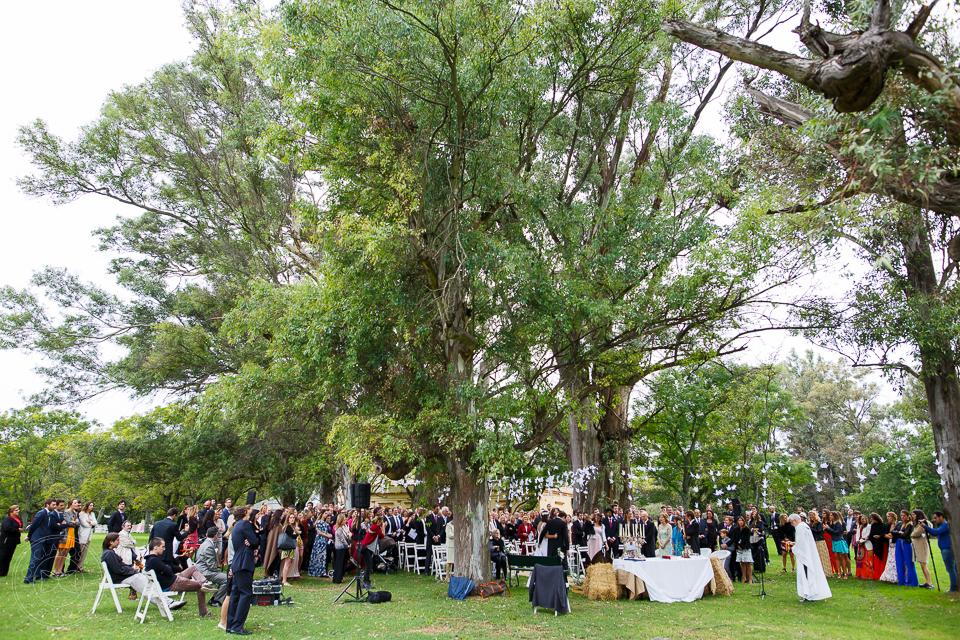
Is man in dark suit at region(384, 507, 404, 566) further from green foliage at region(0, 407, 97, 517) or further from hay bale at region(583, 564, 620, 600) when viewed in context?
green foliage at region(0, 407, 97, 517)

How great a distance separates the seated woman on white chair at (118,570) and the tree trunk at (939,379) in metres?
14.1

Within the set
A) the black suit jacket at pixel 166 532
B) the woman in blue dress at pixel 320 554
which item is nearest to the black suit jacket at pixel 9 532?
the black suit jacket at pixel 166 532

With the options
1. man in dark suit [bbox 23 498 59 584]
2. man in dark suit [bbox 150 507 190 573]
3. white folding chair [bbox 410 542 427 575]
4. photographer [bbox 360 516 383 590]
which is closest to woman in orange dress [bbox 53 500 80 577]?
man in dark suit [bbox 23 498 59 584]

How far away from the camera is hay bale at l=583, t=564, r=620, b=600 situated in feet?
36.0

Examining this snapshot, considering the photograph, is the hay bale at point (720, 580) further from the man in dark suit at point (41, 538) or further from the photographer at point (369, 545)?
the man in dark suit at point (41, 538)

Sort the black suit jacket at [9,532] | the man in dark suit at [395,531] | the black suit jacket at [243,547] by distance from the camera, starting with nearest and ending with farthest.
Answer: the black suit jacket at [243,547] → the black suit jacket at [9,532] → the man in dark suit at [395,531]

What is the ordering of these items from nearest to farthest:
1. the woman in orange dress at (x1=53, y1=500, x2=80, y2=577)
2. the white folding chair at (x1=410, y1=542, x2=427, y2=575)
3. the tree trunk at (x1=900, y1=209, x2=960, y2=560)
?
the tree trunk at (x1=900, y1=209, x2=960, y2=560) → the woman in orange dress at (x1=53, y1=500, x2=80, y2=577) → the white folding chair at (x1=410, y1=542, x2=427, y2=575)

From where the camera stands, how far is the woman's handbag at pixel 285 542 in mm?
12323

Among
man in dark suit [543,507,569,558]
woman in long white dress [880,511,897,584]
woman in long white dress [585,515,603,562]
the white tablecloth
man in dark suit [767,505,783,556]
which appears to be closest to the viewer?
the white tablecloth

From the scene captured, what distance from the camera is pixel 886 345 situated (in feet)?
36.7

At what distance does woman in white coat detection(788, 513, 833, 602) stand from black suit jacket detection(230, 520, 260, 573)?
9.35 meters

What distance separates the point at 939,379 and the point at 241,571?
13.7 metres

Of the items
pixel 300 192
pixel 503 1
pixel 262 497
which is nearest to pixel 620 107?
pixel 503 1

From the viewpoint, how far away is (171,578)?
892 cm
